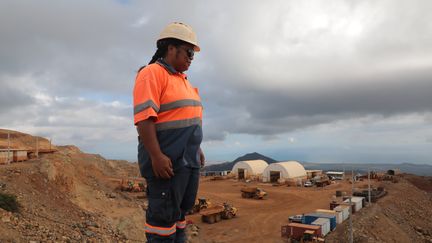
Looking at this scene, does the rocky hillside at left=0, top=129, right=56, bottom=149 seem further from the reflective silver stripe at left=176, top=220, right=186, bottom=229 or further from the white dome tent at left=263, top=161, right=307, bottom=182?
the reflective silver stripe at left=176, top=220, right=186, bottom=229

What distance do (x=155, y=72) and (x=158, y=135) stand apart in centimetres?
61

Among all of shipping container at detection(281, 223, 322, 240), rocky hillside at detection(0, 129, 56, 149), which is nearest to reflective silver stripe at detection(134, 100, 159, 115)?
shipping container at detection(281, 223, 322, 240)

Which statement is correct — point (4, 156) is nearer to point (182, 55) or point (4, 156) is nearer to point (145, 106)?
point (182, 55)

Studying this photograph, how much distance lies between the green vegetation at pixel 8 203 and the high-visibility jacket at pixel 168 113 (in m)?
10.6

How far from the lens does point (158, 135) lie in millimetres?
3047

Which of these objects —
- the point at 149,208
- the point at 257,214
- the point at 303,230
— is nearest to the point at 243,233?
the point at 303,230

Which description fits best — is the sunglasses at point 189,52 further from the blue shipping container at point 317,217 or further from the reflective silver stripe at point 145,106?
the blue shipping container at point 317,217

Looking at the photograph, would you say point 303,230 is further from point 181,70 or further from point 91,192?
point 181,70

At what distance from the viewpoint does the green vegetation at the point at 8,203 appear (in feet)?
36.6

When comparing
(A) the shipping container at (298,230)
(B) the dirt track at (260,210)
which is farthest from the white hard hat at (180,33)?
(A) the shipping container at (298,230)

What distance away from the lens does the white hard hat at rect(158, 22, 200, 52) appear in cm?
327

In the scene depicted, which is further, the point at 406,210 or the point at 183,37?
the point at 406,210

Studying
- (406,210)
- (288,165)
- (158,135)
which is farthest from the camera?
(288,165)

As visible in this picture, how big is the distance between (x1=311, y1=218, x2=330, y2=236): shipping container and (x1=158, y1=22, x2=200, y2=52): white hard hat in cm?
1839
